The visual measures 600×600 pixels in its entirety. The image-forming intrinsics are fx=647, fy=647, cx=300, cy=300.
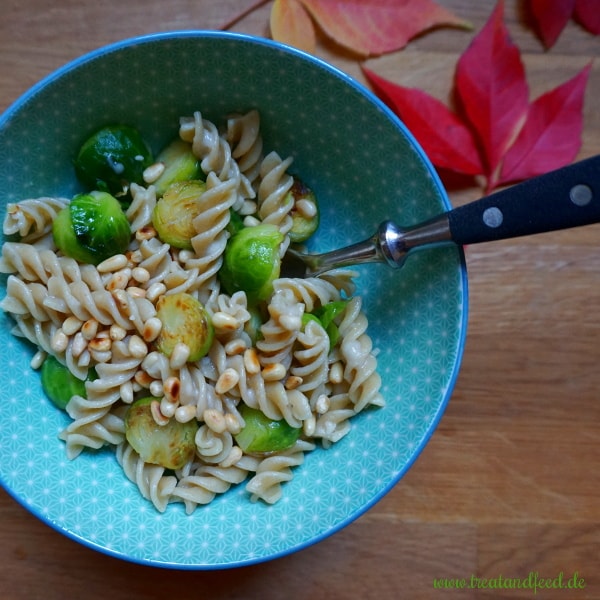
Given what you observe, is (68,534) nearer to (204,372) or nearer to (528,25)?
(204,372)

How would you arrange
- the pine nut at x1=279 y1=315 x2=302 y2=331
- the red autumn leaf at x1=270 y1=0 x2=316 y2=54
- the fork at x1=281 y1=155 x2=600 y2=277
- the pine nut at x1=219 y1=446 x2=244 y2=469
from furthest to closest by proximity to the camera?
the red autumn leaf at x1=270 y1=0 x2=316 y2=54 → the pine nut at x1=219 y1=446 x2=244 y2=469 → the pine nut at x1=279 y1=315 x2=302 y2=331 → the fork at x1=281 y1=155 x2=600 y2=277

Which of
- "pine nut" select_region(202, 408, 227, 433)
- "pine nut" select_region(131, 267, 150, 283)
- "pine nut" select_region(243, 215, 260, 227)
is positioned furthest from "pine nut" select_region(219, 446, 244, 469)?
"pine nut" select_region(243, 215, 260, 227)

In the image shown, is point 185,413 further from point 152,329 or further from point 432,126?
point 432,126

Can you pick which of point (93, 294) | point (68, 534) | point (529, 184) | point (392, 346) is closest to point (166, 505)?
point (68, 534)

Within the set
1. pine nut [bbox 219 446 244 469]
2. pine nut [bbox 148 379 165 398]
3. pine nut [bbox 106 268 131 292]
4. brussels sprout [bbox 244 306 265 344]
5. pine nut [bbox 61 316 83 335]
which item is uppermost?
pine nut [bbox 106 268 131 292]

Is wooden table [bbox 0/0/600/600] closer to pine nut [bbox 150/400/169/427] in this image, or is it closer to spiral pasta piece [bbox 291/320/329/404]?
spiral pasta piece [bbox 291/320/329/404]

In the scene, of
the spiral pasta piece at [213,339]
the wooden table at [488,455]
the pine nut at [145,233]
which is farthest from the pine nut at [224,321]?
the wooden table at [488,455]
